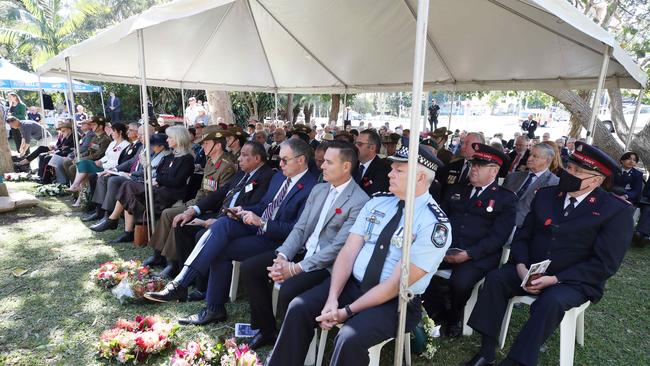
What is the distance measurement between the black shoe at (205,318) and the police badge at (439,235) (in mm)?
2079

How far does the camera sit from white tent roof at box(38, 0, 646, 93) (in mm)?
4207

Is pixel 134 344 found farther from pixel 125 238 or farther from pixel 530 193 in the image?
A: pixel 530 193

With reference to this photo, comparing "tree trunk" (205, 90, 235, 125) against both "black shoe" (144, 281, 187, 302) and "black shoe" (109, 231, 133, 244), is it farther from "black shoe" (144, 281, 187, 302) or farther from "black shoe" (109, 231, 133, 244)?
"black shoe" (144, 281, 187, 302)

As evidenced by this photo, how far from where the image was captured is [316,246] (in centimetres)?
299

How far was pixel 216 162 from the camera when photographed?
4.62m

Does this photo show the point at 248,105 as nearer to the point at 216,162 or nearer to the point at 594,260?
the point at 216,162

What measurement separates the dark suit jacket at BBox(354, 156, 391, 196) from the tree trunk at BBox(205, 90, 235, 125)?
928 centimetres

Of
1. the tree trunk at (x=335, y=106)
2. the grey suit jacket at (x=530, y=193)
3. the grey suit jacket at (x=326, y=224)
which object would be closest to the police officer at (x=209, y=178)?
the grey suit jacket at (x=326, y=224)

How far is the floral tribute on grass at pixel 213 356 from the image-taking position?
2.45 metres

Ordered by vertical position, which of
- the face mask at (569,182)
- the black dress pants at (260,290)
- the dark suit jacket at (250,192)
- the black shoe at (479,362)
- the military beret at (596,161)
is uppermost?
the military beret at (596,161)

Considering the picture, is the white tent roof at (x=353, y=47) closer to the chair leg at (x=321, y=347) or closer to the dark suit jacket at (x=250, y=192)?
the dark suit jacket at (x=250, y=192)

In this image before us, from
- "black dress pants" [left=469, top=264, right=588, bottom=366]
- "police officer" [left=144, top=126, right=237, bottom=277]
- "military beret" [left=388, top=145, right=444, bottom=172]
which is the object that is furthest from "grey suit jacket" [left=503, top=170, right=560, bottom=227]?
"police officer" [left=144, top=126, right=237, bottom=277]

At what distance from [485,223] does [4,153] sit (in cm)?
1077

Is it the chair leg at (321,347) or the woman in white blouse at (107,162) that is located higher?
the woman in white blouse at (107,162)
